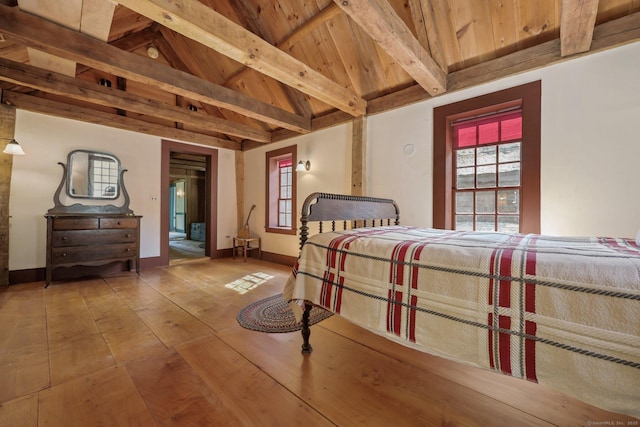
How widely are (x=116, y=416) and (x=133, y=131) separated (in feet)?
13.9

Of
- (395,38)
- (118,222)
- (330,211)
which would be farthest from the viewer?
(118,222)

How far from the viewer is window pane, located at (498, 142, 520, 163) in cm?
252

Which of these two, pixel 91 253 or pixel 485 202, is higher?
pixel 485 202

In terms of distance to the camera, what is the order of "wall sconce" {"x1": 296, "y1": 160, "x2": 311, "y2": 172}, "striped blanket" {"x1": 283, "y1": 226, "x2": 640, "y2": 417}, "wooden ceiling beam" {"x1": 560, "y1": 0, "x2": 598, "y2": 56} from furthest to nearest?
"wall sconce" {"x1": 296, "y1": 160, "x2": 311, "y2": 172} < "wooden ceiling beam" {"x1": 560, "y1": 0, "x2": 598, "y2": 56} < "striped blanket" {"x1": 283, "y1": 226, "x2": 640, "y2": 417}

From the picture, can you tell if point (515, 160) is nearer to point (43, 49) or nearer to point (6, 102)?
point (43, 49)

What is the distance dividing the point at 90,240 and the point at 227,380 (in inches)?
124

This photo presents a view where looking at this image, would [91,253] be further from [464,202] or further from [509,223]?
[509,223]

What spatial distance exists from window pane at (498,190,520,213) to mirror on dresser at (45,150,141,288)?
182 inches

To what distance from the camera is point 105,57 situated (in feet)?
7.74

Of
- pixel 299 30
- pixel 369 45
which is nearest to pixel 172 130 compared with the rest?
pixel 299 30

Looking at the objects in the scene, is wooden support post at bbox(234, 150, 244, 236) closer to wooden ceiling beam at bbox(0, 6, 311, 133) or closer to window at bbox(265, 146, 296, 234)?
window at bbox(265, 146, 296, 234)

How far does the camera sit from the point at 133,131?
4.10 m

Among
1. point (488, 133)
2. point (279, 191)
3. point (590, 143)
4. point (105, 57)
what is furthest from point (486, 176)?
point (105, 57)

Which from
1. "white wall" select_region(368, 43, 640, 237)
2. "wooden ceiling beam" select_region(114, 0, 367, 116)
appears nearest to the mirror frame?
"wooden ceiling beam" select_region(114, 0, 367, 116)
